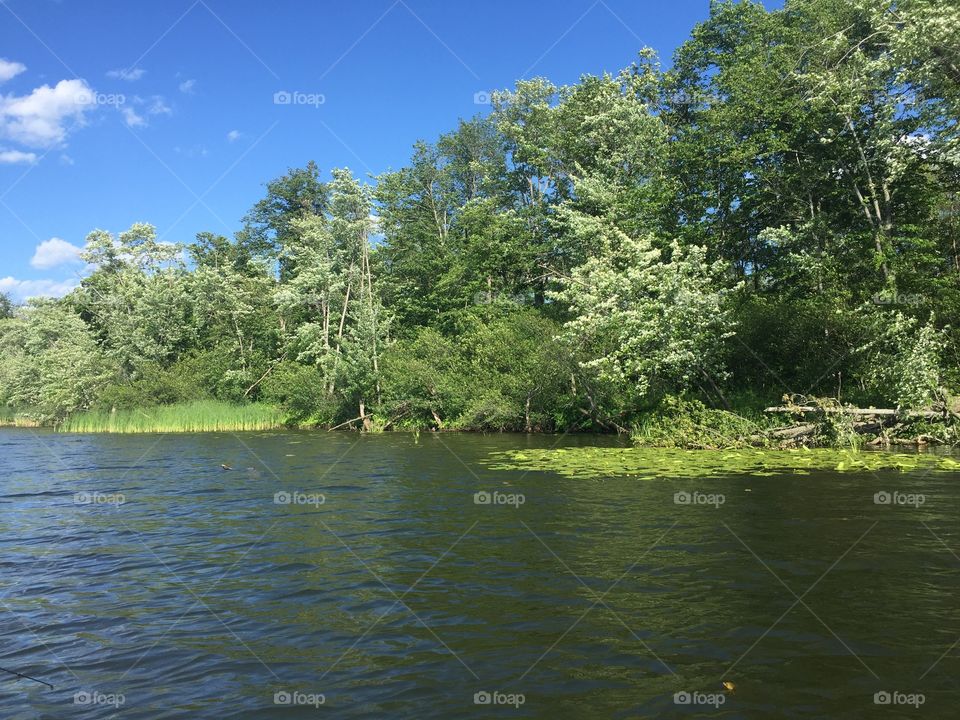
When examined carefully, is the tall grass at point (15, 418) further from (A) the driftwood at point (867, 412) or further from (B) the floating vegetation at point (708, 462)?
(A) the driftwood at point (867, 412)

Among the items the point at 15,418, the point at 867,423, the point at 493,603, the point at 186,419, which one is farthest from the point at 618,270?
the point at 15,418

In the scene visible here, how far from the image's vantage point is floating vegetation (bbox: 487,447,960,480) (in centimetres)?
1722

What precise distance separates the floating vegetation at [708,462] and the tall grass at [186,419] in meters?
25.9

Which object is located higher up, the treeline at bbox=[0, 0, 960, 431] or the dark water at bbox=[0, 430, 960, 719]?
the treeline at bbox=[0, 0, 960, 431]

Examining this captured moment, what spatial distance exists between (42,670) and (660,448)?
1980 cm

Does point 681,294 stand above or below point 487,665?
above

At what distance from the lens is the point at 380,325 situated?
42.3 m

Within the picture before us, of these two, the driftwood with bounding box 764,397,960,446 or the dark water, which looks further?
the driftwood with bounding box 764,397,960,446

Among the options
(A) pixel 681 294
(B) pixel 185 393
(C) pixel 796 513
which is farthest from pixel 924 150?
(B) pixel 185 393

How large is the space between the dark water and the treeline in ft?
37.3

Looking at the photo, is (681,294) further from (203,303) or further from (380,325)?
(203,303)

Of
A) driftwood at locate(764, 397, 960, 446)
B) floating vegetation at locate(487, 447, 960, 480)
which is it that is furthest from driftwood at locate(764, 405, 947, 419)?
floating vegetation at locate(487, 447, 960, 480)

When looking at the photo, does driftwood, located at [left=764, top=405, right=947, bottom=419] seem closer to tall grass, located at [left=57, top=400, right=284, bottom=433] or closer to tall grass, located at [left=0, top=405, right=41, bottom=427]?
tall grass, located at [left=57, top=400, right=284, bottom=433]


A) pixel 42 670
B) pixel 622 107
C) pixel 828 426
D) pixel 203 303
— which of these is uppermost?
pixel 622 107
